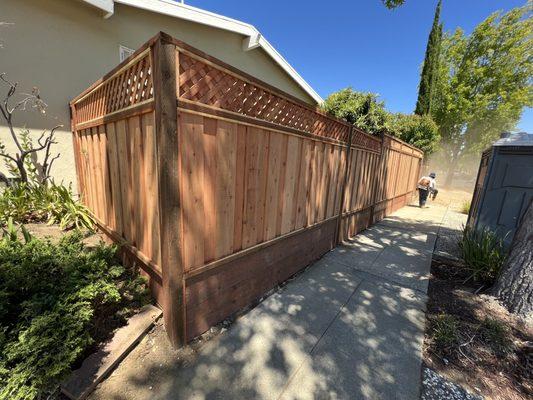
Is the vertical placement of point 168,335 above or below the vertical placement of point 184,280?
below

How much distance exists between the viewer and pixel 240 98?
237cm

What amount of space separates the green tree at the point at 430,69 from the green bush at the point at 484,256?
47.5 ft

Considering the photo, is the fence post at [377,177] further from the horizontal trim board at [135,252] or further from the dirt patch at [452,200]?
the dirt patch at [452,200]

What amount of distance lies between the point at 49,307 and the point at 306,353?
86.2 inches

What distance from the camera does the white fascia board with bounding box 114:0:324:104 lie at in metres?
4.98

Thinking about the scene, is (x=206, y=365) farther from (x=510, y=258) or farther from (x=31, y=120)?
(x=31, y=120)

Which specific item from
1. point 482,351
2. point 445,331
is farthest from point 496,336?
point 445,331

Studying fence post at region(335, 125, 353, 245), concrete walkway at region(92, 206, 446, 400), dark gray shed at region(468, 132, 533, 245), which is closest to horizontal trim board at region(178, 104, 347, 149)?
fence post at region(335, 125, 353, 245)

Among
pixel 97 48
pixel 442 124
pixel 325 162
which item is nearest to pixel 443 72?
pixel 442 124

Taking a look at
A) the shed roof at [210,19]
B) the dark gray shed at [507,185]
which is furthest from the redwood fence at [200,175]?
the dark gray shed at [507,185]

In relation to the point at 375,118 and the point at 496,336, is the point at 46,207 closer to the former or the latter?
the point at 496,336

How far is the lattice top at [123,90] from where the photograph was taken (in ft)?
6.68

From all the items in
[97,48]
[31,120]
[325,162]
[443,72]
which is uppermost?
[443,72]

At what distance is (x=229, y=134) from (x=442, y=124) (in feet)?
85.2
